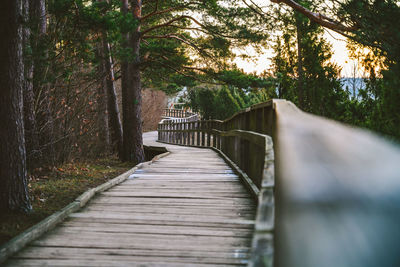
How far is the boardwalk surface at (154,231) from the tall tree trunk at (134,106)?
7.15 metres

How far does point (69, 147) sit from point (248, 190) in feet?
18.8

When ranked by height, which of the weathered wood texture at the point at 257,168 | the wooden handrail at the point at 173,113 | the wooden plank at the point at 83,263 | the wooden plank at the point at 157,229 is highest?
the wooden handrail at the point at 173,113

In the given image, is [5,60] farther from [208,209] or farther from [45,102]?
[45,102]

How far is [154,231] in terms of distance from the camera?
11.9 feet

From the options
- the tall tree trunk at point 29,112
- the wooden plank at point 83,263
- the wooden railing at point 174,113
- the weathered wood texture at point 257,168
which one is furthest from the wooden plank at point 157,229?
the wooden railing at point 174,113

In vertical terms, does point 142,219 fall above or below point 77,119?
below

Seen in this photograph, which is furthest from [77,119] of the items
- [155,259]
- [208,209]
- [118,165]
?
[155,259]

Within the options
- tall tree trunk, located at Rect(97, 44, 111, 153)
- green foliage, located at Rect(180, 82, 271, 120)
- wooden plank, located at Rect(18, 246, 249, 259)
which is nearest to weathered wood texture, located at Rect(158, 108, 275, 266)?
wooden plank, located at Rect(18, 246, 249, 259)

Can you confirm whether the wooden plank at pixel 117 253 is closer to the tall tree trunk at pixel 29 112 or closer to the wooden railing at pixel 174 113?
the tall tree trunk at pixel 29 112

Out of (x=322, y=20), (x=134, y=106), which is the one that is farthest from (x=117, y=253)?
(x=134, y=106)

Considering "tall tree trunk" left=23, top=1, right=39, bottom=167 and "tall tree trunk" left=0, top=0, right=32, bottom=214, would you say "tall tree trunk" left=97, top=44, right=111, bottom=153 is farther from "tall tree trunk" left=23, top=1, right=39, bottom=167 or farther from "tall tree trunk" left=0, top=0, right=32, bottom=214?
"tall tree trunk" left=0, top=0, right=32, bottom=214

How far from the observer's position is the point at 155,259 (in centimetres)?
294

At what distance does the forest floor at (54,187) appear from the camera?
4.51 meters

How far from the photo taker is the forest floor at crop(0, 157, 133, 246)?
178 inches
